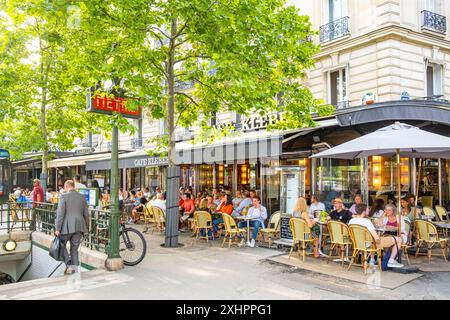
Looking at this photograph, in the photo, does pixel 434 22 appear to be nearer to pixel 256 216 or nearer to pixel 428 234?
pixel 428 234

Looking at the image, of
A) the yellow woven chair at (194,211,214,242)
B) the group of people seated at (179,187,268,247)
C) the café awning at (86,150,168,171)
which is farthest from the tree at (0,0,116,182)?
the yellow woven chair at (194,211,214,242)

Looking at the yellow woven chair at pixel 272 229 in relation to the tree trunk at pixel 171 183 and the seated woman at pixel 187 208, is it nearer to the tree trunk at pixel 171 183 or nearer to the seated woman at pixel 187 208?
the tree trunk at pixel 171 183

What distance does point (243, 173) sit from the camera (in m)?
16.5

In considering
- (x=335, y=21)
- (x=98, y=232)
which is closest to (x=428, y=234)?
(x=98, y=232)

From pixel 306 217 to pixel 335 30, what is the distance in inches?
346

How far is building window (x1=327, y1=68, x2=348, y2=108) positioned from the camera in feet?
45.1

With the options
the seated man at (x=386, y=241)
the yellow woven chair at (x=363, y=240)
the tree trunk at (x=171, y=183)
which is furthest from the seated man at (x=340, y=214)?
the tree trunk at (x=171, y=183)

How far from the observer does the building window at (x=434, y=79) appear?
534 inches

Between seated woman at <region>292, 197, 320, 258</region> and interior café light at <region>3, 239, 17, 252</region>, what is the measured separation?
24.8 ft

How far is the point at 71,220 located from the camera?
6.96m

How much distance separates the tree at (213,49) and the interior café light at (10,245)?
4.74 meters

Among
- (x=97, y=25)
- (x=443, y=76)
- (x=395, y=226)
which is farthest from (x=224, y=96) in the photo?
(x=443, y=76)

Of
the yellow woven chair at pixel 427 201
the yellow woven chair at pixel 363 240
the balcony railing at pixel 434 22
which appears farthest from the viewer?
the balcony railing at pixel 434 22

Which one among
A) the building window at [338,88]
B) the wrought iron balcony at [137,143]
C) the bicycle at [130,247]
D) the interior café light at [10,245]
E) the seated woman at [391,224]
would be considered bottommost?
the interior café light at [10,245]
